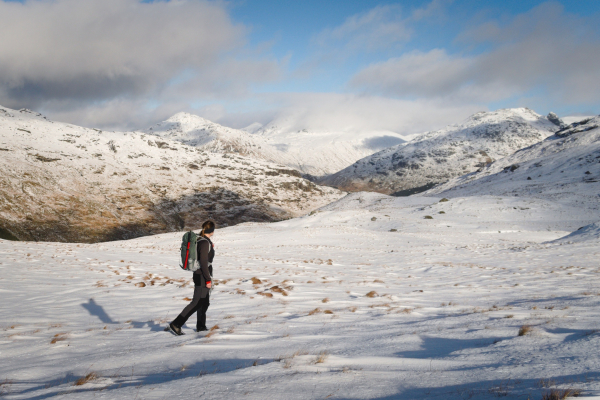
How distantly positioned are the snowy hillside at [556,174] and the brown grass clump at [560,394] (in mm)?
58313

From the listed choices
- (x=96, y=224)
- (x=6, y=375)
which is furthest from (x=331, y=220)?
(x=96, y=224)

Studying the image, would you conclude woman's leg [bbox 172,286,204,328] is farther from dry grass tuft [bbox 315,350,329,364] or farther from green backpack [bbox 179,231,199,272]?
dry grass tuft [bbox 315,350,329,364]

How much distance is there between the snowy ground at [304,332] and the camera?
3309 mm

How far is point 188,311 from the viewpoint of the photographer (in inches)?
247

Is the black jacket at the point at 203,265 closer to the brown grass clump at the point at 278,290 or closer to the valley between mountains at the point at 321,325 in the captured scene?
the valley between mountains at the point at 321,325

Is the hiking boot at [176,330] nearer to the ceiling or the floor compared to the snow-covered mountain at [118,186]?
nearer to the floor

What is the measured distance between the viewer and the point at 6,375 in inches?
156

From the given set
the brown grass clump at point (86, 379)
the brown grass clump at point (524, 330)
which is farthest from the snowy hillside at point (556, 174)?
the brown grass clump at point (86, 379)

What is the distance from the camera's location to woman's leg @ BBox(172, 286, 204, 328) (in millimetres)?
6219

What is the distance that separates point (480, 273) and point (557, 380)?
40.1 feet

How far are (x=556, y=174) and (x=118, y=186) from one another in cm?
12015

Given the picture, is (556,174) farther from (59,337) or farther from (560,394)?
(59,337)

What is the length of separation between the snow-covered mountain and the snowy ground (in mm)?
58112

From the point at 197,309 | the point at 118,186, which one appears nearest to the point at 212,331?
the point at 197,309
